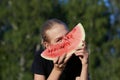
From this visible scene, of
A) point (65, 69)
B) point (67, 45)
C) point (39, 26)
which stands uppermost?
point (39, 26)

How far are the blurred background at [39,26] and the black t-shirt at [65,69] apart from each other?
26821mm

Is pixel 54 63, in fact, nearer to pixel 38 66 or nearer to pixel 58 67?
pixel 58 67

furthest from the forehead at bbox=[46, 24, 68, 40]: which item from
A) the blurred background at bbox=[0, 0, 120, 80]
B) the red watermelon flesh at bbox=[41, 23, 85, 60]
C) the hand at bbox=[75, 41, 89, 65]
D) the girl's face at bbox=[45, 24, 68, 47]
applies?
the blurred background at bbox=[0, 0, 120, 80]

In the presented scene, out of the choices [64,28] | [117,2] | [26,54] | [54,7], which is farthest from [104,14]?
[64,28]

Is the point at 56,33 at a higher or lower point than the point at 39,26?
lower

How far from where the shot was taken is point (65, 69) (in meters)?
3.34

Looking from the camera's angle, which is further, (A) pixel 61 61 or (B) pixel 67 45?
(B) pixel 67 45

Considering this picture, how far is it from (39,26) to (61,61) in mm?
27588

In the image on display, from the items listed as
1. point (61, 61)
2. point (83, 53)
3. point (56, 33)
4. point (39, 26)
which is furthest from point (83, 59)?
point (39, 26)

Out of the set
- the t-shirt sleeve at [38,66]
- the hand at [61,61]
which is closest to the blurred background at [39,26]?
the t-shirt sleeve at [38,66]

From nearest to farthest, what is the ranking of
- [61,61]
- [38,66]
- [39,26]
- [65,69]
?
1. [61,61]
2. [65,69]
3. [38,66]
4. [39,26]

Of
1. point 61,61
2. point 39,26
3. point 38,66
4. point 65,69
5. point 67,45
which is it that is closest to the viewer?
point 61,61

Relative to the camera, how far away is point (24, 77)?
29656 mm

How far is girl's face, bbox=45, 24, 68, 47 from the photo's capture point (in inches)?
133
